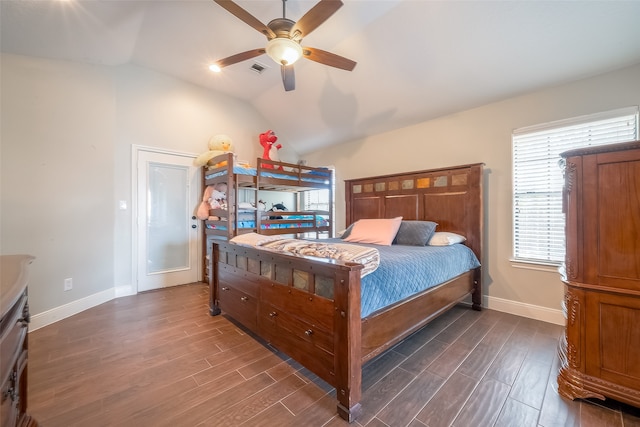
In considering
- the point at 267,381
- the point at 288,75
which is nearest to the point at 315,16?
the point at 288,75

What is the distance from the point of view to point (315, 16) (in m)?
1.81

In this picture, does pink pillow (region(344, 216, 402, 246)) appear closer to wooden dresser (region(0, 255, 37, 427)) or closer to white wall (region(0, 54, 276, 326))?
wooden dresser (region(0, 255, 37, 427))

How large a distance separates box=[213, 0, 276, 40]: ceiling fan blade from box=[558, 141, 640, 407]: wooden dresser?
2265 millimetres

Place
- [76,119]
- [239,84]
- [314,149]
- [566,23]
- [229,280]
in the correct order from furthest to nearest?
[314,149]
[239,84]
[76,119]
[229,280]
[566,23]

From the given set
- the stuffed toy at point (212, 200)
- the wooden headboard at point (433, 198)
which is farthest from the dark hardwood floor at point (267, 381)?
the stuffed toy at point (212, 200)

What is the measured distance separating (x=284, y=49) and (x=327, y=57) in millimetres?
417

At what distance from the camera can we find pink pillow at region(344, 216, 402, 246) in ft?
10.3

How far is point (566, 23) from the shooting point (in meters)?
2.11

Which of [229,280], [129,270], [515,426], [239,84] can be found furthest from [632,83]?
[129,270]

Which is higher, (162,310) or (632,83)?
(632,83)

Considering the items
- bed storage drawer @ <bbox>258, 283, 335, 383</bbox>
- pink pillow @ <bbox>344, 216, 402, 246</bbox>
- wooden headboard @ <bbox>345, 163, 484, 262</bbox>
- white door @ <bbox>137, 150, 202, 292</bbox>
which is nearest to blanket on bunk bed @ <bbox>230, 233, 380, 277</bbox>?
bed storage drawer @ <bbox>258, 283, 335, 383</bbox>

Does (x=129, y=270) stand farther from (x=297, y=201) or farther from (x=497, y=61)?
(x=497, y=61)

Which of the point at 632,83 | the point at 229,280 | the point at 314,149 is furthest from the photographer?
the point at 314,149

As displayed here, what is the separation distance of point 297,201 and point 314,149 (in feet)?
3.96
